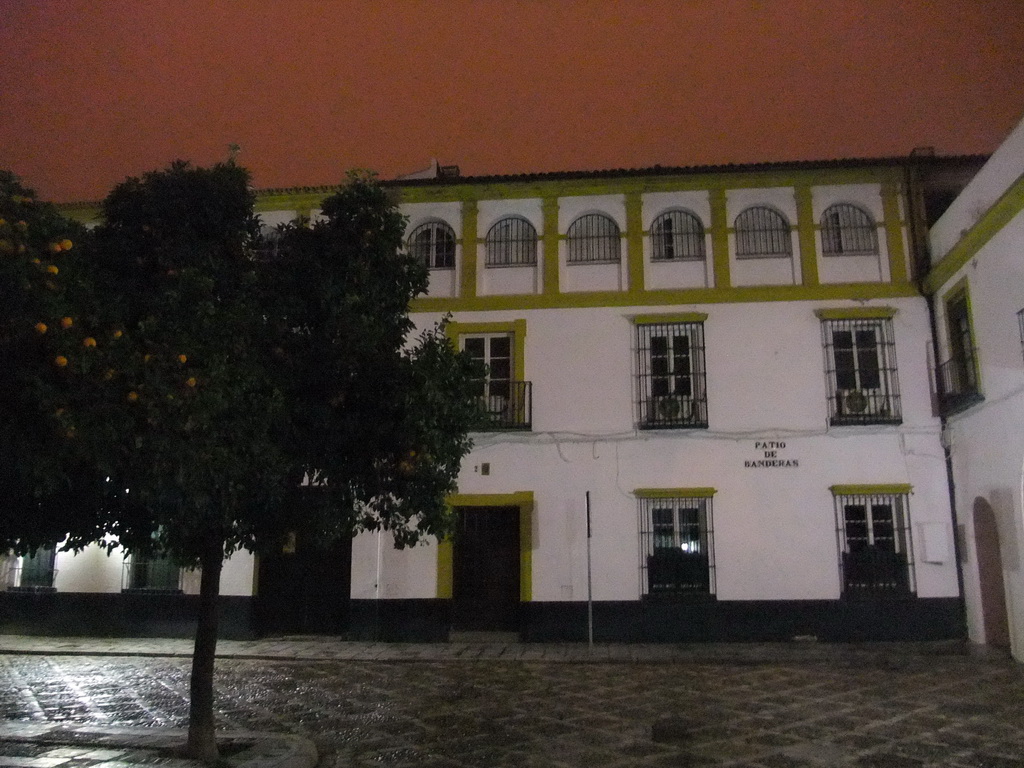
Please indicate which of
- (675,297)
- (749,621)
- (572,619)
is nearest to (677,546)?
(749,621)

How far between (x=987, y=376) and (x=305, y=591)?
12.2m

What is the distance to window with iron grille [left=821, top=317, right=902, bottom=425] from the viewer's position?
1459 cm

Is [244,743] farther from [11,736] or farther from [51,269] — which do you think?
[51,269]

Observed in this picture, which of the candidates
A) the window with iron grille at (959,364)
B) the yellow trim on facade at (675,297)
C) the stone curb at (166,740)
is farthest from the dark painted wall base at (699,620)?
the stone curb at (166,740)

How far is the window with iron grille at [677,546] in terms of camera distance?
14.4m

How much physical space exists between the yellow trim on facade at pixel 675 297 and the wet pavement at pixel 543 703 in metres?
6.08

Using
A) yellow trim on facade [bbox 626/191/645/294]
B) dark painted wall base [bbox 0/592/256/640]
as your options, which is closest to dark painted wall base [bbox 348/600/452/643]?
dark painted wall base [bbox 0/592/256/640]

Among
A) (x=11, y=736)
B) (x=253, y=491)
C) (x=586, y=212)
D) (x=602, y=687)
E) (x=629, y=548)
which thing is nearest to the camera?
(x=253, y=491)

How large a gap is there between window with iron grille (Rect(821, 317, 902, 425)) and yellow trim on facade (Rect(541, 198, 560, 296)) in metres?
4.96

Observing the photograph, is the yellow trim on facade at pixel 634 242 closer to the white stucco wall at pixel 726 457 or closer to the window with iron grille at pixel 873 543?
the white stucco wall at pixel 726 457

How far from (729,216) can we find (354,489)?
411 inches

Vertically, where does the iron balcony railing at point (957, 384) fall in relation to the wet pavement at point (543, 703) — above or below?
above

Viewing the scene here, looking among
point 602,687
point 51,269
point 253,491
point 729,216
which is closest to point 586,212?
point 729,216

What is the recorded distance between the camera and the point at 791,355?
14.9 m
